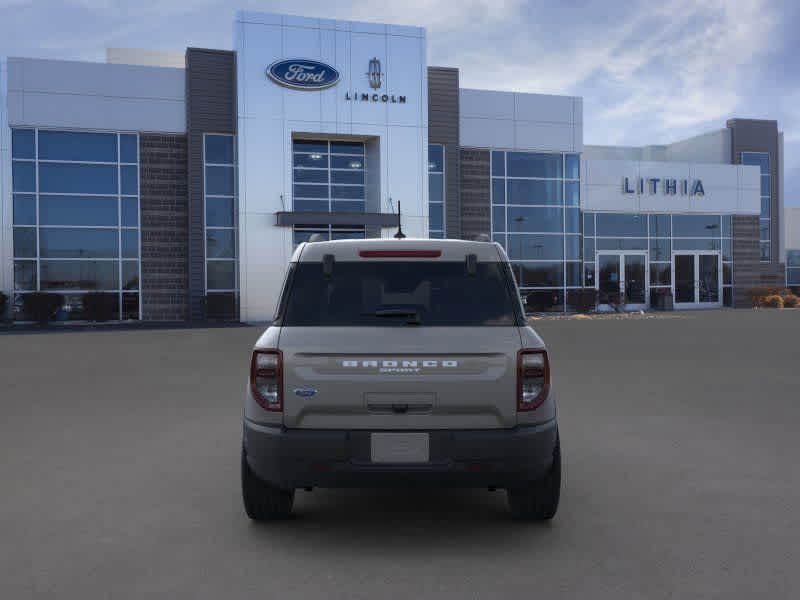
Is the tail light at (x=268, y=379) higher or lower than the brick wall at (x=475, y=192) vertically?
lower

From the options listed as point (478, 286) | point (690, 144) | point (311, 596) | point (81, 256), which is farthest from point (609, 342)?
point (690, 144)

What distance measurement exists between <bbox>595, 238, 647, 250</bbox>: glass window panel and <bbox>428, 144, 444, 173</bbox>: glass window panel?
362 inches

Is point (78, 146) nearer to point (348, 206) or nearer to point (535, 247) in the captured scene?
point (348, 206)

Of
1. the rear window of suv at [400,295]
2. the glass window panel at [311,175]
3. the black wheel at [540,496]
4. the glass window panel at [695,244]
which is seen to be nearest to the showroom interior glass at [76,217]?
the glass window panel at [311,175]

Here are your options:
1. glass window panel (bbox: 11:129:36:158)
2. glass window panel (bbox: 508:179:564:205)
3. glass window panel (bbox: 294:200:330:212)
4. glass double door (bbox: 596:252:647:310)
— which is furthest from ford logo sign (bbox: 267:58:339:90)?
glass double door (bbox: 596:252:647:310)

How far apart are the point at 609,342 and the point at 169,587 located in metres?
16.2

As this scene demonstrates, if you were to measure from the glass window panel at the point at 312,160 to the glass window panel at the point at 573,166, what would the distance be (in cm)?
1106

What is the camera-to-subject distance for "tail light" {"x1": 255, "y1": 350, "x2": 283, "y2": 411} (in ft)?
14.9

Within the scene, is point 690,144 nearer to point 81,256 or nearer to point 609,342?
point 609,342

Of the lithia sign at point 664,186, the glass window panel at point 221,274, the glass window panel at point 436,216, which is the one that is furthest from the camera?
the lithia sign at point 664,186

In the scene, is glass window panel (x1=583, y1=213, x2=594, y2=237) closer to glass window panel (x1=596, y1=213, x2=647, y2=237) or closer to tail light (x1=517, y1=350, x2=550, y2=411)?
glass window panel (x1=596, y1=213, x2=647, y2=237)

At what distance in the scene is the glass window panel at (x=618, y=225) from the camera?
37219 millimetres

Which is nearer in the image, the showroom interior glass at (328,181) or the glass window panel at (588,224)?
the showroom interior glass at (328,181)

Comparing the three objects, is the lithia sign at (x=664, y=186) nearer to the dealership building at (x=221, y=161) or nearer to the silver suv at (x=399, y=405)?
the dealership building at (x=221, y=161)
